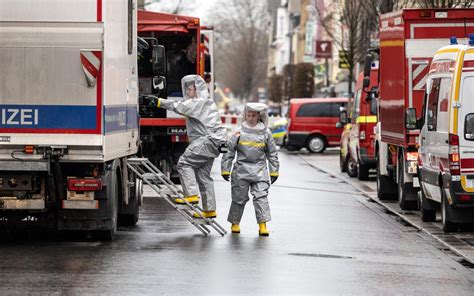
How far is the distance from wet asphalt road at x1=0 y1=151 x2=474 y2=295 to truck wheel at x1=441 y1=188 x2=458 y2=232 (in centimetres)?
42

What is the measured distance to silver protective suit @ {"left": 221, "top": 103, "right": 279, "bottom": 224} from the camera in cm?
1641

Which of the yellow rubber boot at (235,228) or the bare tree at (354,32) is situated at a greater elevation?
the bare tree at (354,32)

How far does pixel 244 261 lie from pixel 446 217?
4863mm

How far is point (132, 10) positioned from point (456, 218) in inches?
193

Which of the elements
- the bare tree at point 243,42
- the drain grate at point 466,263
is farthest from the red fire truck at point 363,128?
the bare tree at point 243,42

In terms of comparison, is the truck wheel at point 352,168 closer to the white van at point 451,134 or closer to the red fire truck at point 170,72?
the red fire truck at point 170,72

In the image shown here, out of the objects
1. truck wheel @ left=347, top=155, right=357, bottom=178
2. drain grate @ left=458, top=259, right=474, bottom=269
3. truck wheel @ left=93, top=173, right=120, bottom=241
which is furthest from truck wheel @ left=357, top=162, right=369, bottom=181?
drain grate @ left=458, top=259, right=474, bottom=269

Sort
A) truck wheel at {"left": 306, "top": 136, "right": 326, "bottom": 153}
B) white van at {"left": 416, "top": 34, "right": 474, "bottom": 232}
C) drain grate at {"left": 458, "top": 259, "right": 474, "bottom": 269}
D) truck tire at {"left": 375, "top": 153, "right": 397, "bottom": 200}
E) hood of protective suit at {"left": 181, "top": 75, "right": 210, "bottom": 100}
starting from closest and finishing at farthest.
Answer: drain grate at {"left": 458, "top": 259, "right": 474, "bottom": 269} → white van at {"left": 416, "top": 34, "right": 474, "bottom": 232} → hood of protective suit at {"left": 181, "top": 75, "right": 210, "bottom": 100} → truck tire at {"left": 375, "top": 153, "right": 397, "bottom": 200} → truck wheel at {"left": 306, "top": 136, "right": 326, "bottom": 153}

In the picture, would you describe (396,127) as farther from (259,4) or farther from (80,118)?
(259,4)

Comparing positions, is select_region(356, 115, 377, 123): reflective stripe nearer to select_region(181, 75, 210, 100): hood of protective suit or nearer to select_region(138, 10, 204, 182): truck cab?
select_region(138, 10, 204, 182): truck cab

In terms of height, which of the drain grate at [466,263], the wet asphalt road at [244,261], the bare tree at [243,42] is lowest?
the drain grate at [466,263]

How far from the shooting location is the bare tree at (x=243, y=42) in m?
143

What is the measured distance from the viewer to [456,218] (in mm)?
17422

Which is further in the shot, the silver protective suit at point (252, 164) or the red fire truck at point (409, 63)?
the red fire truck at point (409, 63)
